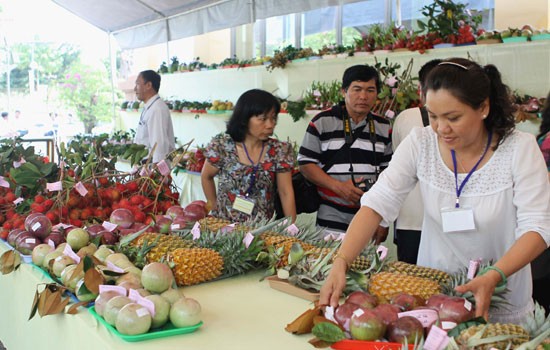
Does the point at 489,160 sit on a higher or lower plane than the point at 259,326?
higher

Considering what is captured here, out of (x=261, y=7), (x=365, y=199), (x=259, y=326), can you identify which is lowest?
(x=259, y=326)

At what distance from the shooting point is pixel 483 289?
55.7 inches

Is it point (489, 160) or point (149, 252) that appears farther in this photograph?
point (149, 252)

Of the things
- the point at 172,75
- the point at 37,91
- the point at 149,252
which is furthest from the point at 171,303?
the point at 37,91

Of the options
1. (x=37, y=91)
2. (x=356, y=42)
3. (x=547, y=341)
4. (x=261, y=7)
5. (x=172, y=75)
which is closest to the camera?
(x=547, y=341)

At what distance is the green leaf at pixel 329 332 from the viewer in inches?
51.9

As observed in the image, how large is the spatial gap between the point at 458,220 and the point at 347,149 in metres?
1.46

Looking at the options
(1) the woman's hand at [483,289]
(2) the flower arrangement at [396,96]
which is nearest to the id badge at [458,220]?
(1) the woman's hand at [483,289]

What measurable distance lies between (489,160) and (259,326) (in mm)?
822

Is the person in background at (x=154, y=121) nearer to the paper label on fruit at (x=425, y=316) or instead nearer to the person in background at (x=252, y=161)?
the person in background at (x=252, y=161)

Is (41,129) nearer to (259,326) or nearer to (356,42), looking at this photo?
(356,42)

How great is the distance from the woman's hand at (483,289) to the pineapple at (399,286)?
0.12m

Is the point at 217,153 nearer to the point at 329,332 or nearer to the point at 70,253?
the point at 70,253

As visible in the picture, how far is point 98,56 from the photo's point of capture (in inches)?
650
